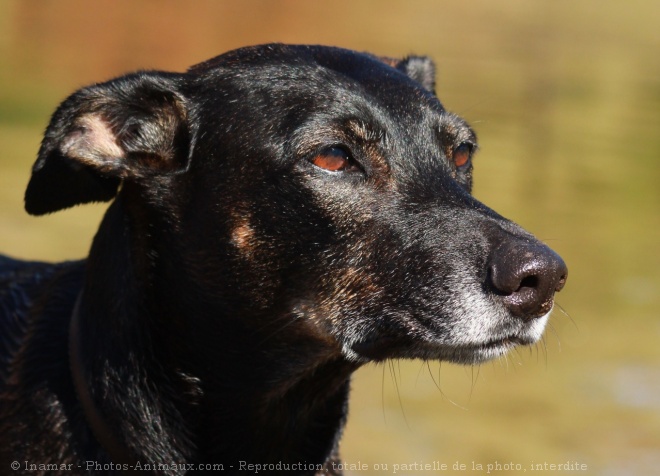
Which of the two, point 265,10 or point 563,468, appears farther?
point 265,10

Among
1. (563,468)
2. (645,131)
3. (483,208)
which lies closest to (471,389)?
(563,468)

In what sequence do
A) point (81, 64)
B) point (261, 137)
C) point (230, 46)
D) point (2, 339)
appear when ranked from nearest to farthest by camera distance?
point (261, 137) < point (2, 339) < point (81, 64) < point (230, 46)

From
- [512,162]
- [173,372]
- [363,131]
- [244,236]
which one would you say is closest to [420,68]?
[363,131]

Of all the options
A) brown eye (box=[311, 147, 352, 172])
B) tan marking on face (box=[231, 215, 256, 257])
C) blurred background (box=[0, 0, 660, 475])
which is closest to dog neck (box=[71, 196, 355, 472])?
tan marking on face (box=[231, 215, 256, 257])

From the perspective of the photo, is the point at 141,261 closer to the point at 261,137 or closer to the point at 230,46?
the point at 261,137

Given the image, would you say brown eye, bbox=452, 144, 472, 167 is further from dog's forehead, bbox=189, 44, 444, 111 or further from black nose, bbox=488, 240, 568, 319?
black nose, bbox=488, 240, 568, 319

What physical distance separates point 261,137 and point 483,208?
2.70ft

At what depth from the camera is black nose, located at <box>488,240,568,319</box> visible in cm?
362

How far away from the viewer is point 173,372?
4.08 metres

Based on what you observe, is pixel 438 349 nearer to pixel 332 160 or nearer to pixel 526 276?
pixel 526 276

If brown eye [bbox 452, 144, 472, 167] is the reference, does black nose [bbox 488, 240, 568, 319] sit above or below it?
below

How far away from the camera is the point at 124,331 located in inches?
160

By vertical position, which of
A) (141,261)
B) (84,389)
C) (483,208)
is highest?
(483,208)

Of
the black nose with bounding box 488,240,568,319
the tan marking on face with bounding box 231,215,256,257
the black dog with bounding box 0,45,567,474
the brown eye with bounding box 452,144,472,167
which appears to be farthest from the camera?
the brown eye with bounding box 452,144,472,167
